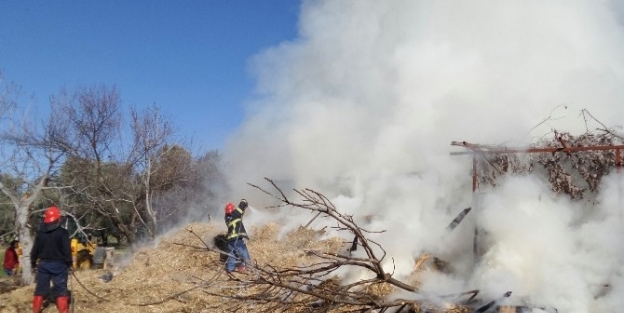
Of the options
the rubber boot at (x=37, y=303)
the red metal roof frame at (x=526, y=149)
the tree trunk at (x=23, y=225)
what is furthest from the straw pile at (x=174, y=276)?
the red metal roof frame at (x=526, y=149)

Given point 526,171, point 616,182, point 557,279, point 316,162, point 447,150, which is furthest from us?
point 316,162

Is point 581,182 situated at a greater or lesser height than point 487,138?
lesser

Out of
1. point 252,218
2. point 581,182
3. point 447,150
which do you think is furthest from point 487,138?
point 252,218

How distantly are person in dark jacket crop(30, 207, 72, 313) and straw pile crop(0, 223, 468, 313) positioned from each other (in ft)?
1.78

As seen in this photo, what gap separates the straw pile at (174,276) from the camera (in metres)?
7.79

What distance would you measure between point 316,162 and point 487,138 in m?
7.98

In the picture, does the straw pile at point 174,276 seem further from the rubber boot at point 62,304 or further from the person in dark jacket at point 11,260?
the person in dark jacket at point 11,260

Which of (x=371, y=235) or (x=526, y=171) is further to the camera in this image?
(x=371, y=235)

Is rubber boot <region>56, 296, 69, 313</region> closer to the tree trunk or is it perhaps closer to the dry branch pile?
the dry branch pile

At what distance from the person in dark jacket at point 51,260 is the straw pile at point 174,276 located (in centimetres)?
54

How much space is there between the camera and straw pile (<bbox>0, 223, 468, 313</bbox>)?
307 inches

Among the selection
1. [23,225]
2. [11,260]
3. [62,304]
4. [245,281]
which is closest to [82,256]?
[11,260]

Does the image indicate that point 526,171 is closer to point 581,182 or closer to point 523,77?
point 581,182

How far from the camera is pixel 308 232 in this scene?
1221 centimetres
